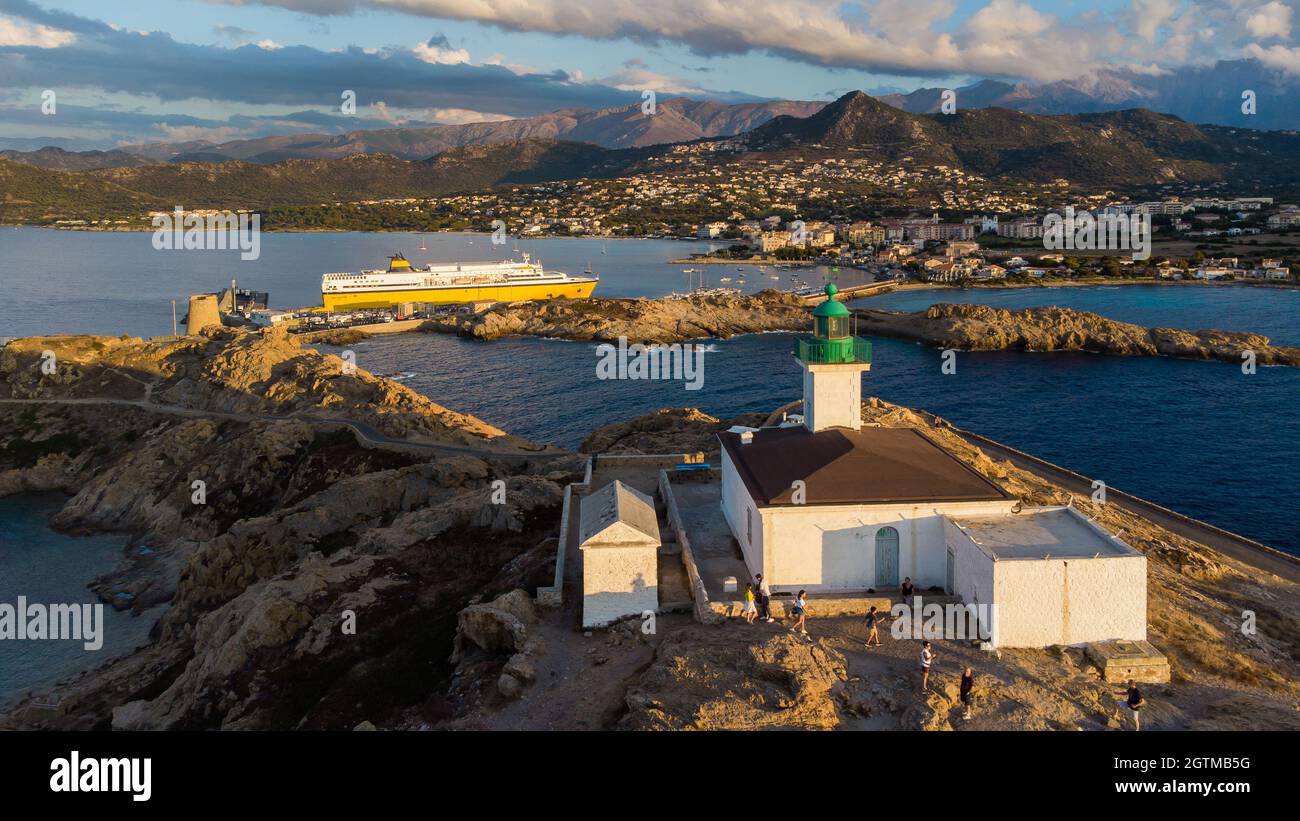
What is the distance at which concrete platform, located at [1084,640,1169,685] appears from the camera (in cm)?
1129

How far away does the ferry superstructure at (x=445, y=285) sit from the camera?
86500mm

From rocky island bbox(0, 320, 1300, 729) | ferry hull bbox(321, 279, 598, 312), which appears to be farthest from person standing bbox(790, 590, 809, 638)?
ferry hull bbox(321, 279, 598, 312)

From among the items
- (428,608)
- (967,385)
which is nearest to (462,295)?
(967,385)

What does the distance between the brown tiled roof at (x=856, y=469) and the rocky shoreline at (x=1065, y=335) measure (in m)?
41.5

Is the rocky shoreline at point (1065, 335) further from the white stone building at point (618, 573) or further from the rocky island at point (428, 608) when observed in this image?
the white stone building at point (618, 573)


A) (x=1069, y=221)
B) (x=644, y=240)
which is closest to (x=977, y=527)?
(x=1069, y=221)

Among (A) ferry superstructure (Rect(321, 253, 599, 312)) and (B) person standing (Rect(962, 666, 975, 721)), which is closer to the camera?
(B) person standing (Rect(962, 666, 975, 721))

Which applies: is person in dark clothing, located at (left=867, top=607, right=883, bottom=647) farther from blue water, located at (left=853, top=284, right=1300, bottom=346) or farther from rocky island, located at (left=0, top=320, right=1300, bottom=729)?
blue water, located at (left=853, top=284, right=1300, bottom=346)

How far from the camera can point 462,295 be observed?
90.6m

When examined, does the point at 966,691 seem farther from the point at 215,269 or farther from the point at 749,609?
the point at 215,269

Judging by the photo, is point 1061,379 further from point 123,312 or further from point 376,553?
point 123,312

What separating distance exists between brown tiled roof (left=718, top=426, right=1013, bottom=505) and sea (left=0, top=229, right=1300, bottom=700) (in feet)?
58.9

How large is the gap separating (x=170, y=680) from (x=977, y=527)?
1611 cm

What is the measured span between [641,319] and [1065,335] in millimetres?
31060
